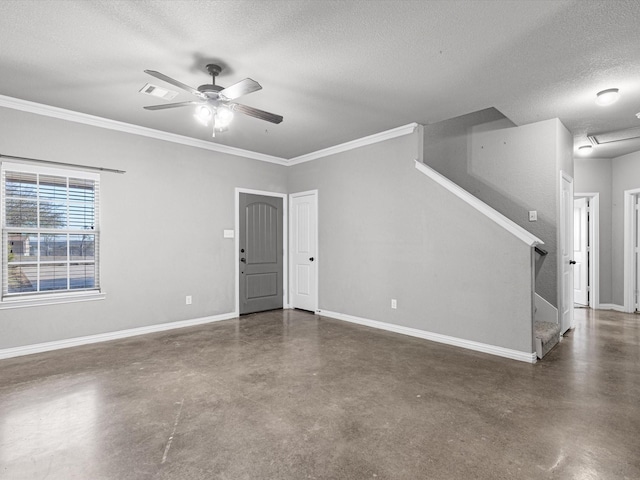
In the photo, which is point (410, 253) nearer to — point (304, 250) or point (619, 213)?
point (304, 250)

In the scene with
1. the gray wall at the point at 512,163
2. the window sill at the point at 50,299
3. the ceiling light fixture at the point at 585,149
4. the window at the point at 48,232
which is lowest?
the window sill at the point at 50,299

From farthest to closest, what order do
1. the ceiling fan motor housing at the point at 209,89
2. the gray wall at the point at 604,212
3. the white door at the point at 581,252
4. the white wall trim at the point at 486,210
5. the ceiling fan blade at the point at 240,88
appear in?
the white door at the point at 581,252, the gray wall at the point at 604,212, the white wall trim at the point at 486,210, the ceiling fan motor housing at the point at 209,89, the ceiling fan blade at the point at 240,88

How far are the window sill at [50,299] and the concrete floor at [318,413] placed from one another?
22.3 inches

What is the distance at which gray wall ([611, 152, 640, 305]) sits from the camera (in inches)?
232

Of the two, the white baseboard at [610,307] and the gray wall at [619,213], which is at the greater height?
the gray wall at [619,213]

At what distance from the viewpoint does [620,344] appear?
406 cm

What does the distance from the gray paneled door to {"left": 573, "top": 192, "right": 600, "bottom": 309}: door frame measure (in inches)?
224

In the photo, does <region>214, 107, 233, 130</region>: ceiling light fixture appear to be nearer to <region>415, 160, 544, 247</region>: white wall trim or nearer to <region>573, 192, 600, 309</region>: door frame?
Result: <region>415, 160, 544, 247</region>: white wall trim

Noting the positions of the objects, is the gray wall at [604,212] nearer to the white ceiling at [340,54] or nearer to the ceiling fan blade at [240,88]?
the white ceiling at [340,54]

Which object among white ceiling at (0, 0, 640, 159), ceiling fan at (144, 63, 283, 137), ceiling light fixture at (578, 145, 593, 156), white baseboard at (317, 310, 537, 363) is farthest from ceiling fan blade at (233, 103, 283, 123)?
ceiling light fixture at (578, 145, 593, 156)

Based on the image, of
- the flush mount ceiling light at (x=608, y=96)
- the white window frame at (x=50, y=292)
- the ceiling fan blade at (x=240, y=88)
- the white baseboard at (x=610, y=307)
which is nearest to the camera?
the ceiling fan blade at (x=240, y=88)

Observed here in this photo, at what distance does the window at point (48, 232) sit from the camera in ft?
12.2

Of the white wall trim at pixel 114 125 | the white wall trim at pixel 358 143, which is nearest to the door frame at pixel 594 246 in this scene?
the white wall trim at pixel 358 143

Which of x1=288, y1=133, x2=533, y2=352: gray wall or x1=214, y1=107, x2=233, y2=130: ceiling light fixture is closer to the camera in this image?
x1=214, y1=107, x2=233, y2=130: ceiling light fixture
